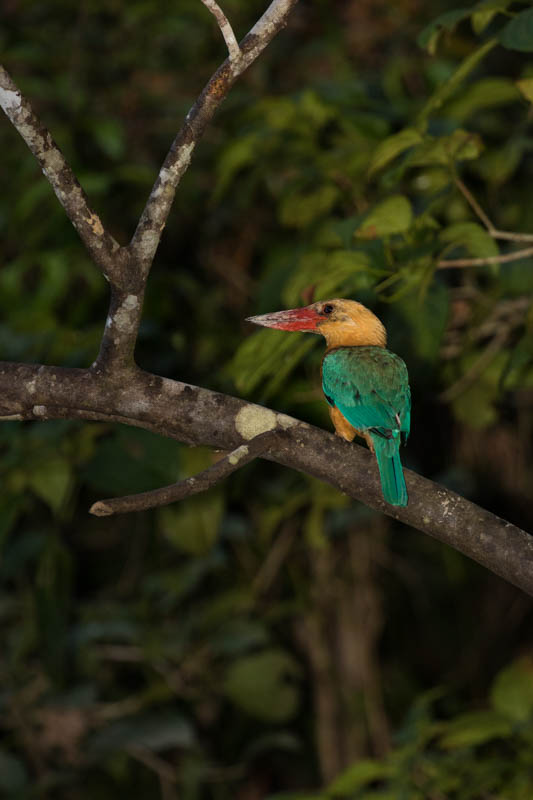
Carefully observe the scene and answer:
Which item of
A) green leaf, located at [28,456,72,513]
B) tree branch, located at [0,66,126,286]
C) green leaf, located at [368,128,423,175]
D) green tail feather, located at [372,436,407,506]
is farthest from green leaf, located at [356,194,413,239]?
green leaf, located at [28,456,72,513]

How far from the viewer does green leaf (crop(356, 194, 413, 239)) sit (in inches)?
77.5

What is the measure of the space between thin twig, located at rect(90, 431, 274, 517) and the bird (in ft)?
1.36

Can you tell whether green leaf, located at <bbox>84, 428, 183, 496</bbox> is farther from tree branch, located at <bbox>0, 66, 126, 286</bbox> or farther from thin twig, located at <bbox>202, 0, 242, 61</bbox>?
thin twig, located at <bbox>202, 0, 242, 61</bbox>

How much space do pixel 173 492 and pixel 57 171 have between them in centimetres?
51

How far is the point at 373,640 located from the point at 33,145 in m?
3.25

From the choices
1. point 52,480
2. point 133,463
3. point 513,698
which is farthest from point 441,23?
point 513,698

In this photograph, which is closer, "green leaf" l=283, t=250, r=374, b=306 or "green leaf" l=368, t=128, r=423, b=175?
"green leaf" l=283, t=250, r=374, b=306

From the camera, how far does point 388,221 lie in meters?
1.99

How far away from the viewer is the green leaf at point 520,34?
183 centimetres

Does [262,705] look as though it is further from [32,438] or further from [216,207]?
[216,207]

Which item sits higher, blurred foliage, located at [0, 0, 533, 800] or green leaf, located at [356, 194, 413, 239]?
green leaf, located at [356, 194, 413, 239]

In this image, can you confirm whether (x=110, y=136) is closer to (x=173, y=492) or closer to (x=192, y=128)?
(x=192, y=128)

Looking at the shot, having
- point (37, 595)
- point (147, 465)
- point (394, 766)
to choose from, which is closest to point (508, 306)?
point (147, 465)

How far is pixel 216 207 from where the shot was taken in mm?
4387
